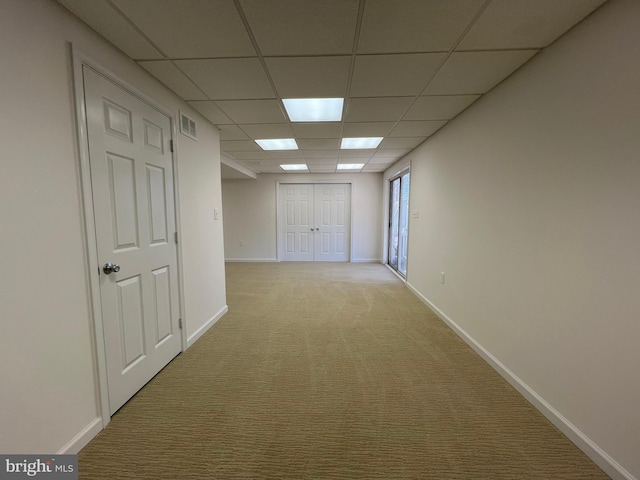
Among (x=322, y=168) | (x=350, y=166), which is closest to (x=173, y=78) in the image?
(x=322, y=168)

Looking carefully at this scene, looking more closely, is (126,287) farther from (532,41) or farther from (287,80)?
(532,41)

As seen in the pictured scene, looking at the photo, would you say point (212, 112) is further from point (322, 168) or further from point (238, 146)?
point (322, 168)

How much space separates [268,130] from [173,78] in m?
1.27

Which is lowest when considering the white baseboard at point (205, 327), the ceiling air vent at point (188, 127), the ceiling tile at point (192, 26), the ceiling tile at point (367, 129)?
the white baseboard at point (205, 327)

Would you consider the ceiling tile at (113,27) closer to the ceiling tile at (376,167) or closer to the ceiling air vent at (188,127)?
the ceiling air vent at (188,127)

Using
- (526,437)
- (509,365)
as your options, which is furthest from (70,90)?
(509,365)

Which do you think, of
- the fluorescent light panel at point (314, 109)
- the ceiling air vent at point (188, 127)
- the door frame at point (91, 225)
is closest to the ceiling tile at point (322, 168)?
the fluorescent light panel at point (314, 109)

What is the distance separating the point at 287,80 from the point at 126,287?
1.93 metres

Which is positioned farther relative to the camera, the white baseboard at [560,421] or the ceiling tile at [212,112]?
the ceiling tile at [212,112]

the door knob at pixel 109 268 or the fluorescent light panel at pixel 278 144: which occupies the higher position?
the fluorescent light panel at pixel 278 144

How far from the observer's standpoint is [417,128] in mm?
3111

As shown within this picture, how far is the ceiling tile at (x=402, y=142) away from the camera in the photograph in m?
3.55

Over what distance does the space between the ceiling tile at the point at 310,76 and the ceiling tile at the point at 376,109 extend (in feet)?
0.82

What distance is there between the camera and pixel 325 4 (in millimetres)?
1278
